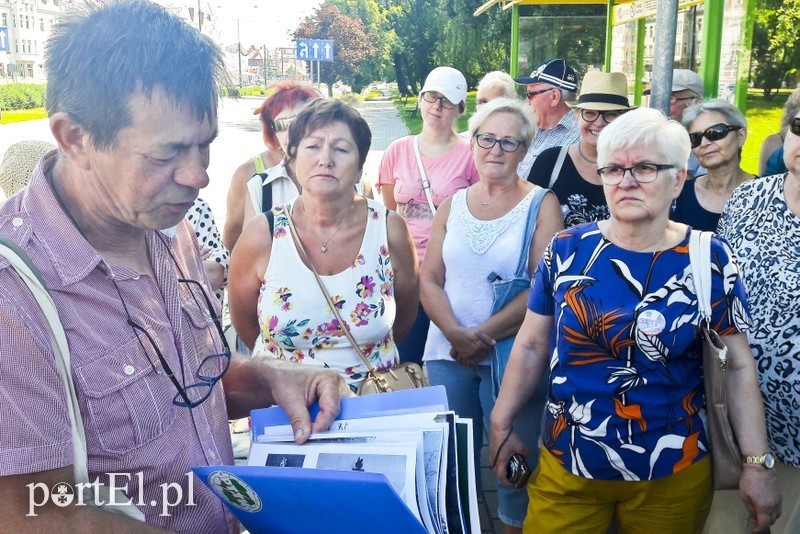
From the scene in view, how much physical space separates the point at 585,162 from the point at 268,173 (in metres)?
1.69

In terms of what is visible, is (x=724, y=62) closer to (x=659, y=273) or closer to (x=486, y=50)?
(x=659, y=273)

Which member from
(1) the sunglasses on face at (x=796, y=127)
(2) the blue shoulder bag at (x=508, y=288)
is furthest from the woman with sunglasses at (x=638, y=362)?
(2) the blue shoulder bag at (x=508, y=288)

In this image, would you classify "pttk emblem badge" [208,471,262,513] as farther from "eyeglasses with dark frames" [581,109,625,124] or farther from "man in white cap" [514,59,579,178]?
"man in white cap" [514,59,579,178]

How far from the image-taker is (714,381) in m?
2.24

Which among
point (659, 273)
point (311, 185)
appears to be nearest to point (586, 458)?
point (659, 273)

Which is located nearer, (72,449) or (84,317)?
(72,449)

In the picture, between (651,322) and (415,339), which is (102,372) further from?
(415,339)

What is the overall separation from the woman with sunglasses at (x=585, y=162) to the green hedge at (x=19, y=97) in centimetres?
4512

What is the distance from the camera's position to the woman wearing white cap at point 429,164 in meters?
4.39

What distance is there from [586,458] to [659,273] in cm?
64

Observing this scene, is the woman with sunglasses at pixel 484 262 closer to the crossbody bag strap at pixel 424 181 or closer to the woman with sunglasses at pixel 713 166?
the woman with sunglasses at pixel 713 166

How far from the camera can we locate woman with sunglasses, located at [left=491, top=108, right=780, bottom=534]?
2260 mm

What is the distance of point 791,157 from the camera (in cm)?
257

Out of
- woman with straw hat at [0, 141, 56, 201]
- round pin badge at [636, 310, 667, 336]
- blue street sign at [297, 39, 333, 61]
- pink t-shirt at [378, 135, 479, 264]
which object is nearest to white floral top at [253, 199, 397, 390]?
woman with straw hat at [0, 141, 56, 201]
